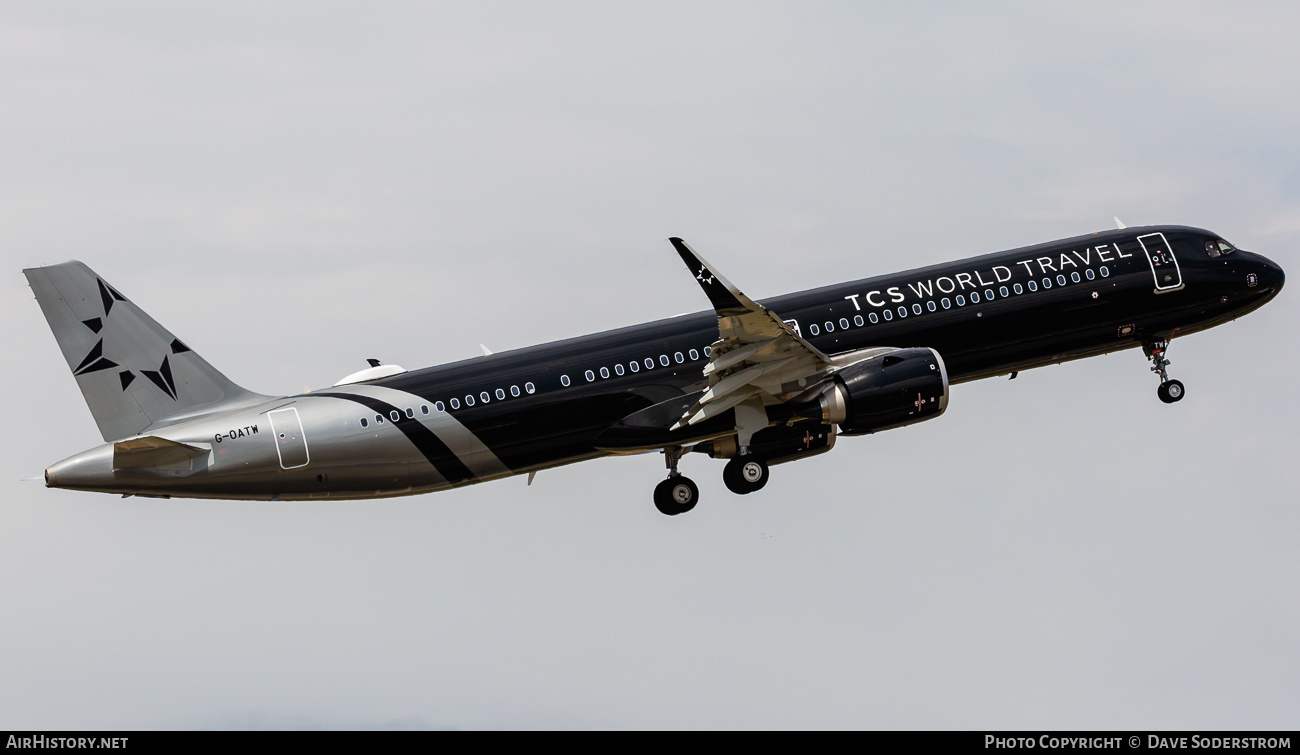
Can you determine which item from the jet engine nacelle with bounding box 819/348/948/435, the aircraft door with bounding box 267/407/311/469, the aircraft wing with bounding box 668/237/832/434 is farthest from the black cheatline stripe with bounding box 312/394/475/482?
the jet engine nacelle with bounding box 819/348/948/435

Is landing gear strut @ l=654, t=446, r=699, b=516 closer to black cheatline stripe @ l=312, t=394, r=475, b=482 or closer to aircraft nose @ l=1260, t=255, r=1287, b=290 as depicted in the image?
black cheatline stripe @ l=312, t=394, r=475, b=482

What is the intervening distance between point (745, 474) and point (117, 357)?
18.3m

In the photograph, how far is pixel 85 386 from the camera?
1735 inches

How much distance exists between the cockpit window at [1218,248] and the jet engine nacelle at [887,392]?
11901 mm

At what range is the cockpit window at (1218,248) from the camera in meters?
53.0

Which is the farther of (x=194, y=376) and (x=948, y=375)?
(x=948, y=375)

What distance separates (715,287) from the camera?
42906 millimetres

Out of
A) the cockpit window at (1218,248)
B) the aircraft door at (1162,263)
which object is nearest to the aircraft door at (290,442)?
the aircraft door at (1162,263)

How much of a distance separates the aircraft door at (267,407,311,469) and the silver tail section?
1.95 metres

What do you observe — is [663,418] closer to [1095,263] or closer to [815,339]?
[815,339]

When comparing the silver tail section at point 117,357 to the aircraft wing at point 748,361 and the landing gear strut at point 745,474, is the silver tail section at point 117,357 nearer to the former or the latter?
the aircraft wing at point 748,361
